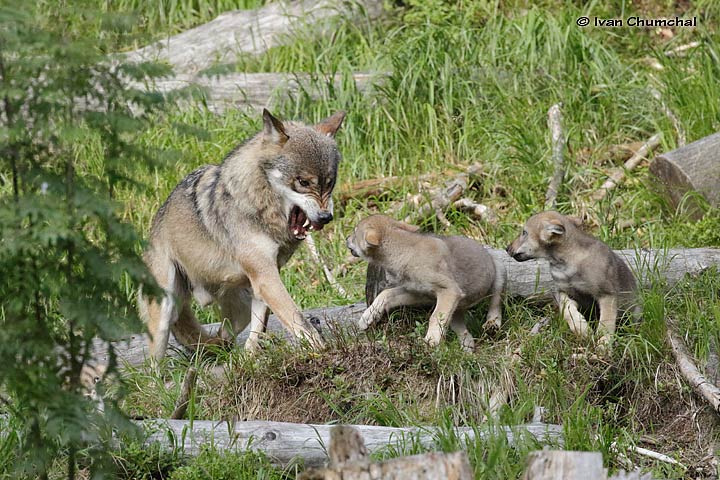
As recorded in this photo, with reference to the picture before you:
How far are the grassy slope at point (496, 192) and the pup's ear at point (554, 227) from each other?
23.7 inches

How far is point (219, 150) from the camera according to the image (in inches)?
414

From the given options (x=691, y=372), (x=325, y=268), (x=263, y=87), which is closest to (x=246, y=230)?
(x=325, y=268)

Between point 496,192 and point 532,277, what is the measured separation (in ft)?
9.59

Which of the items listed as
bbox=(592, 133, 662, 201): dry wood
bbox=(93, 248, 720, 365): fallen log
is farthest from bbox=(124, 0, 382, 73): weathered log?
bbox=(93, 248, 720, 365): fallen log

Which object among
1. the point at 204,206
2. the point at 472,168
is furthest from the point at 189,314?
the point at 472,168

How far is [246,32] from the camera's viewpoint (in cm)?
1248

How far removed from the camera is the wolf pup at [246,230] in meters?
7.21

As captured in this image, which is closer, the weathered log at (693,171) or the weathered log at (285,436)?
the weathered log at (285,436)

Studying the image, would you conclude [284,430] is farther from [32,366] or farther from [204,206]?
[204,206]

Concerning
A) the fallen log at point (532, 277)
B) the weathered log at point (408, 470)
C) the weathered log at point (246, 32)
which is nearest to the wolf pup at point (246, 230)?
the fallen log at point (532, 277)

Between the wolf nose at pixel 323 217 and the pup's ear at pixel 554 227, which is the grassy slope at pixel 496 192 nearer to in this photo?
the pup's ear at pixel 554 227

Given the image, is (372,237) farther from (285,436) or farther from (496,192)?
(496,192)

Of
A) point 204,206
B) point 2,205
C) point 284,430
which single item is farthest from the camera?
point 204,206

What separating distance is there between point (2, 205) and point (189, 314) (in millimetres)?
3484
